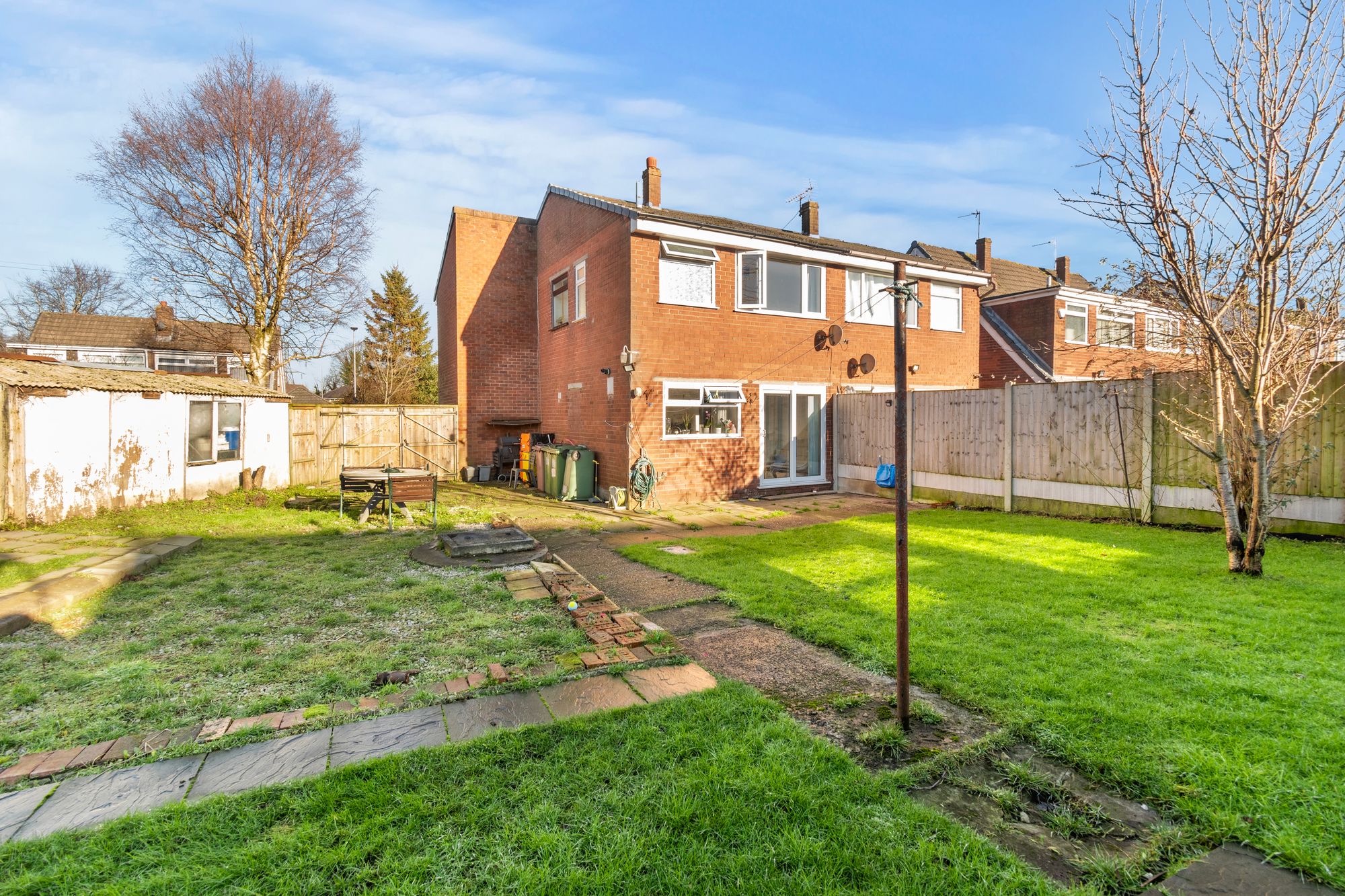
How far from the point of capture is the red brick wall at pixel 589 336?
11.7 metres

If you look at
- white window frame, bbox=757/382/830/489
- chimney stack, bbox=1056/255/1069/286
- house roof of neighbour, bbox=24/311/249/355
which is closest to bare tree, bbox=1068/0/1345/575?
white window frame, bbox=757/382/830/489

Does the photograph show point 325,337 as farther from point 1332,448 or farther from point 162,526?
point 1332,448

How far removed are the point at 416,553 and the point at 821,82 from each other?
1204 cm

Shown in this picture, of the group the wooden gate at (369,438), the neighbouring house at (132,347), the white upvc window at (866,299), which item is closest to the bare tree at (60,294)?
the neighbouring house at (132,347)

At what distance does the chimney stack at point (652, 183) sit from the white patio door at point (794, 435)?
5354 millimetres

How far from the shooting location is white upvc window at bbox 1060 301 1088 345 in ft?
64.1

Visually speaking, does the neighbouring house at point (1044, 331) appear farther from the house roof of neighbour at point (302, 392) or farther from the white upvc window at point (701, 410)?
the house roof of neighbour at point (302, 392)

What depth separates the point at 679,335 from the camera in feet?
38.9

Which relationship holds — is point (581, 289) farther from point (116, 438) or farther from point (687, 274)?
point (116, 438)

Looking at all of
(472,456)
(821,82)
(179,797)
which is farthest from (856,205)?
(179,797)

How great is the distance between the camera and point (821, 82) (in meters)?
12.5

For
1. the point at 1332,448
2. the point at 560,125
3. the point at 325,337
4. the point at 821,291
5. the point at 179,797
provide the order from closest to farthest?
the point at 179,797
the point at 1332,448
the point at 560,125
the point at 821,291
the point at 325,337

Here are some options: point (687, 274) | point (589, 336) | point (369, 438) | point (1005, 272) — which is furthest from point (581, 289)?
point (1005, 272)

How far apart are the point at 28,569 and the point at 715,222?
39.6ft
